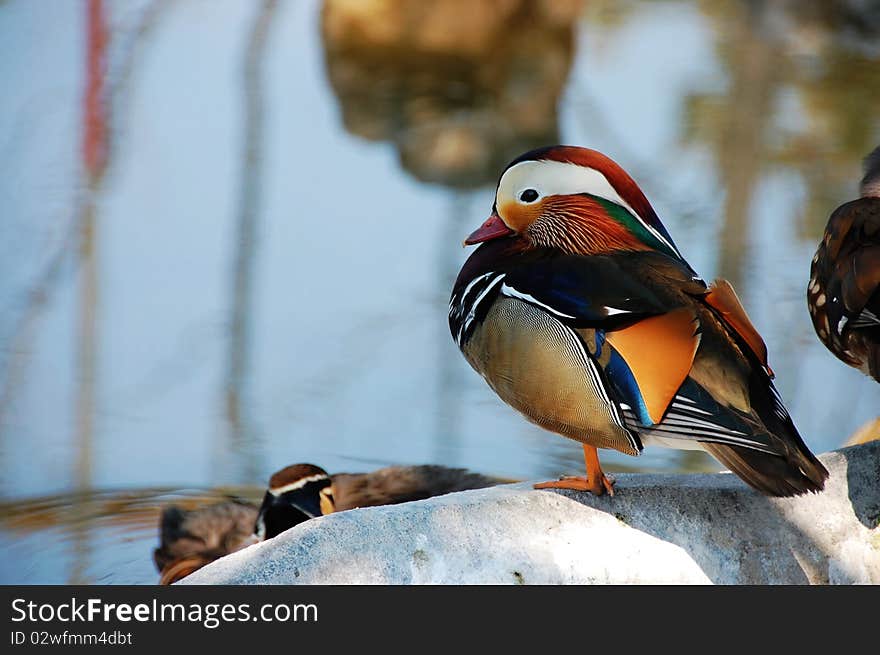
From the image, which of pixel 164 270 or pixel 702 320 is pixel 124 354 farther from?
pixel 702 320

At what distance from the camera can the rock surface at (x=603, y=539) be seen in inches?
70.5

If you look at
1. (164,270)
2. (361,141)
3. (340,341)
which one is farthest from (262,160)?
(340,341)

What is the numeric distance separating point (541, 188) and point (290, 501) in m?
1.07

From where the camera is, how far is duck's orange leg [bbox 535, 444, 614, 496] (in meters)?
2.00

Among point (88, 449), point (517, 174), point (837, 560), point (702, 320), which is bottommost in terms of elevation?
point (88, 449)

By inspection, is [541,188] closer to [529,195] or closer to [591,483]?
[529,195]

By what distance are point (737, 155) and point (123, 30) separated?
307 centimetres

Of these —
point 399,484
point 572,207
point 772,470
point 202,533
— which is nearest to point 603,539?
point 772,470

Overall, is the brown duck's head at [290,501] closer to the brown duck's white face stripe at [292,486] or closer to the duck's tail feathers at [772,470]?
the brown duck's white face stripe at [292,486]

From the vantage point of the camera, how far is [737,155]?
5.83m

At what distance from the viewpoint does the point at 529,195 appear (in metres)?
2.07

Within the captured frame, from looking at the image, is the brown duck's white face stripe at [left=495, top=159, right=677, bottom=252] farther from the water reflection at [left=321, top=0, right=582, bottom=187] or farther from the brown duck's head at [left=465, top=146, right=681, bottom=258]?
the water reflection at [left=321, top=0, right=582, bottom=187]

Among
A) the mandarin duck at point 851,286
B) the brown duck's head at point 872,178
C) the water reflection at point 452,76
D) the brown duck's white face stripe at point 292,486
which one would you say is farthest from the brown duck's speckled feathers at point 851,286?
the water reflection at point 452,76

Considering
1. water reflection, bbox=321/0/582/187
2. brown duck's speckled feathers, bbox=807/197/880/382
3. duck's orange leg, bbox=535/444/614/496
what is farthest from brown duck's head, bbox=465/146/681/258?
water reflection, bbox=321/0/582/187
